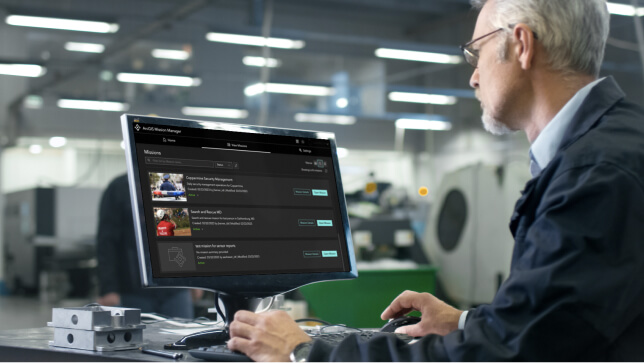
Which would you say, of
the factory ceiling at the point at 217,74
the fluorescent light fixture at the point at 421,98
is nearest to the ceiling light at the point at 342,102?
the factory ceiling at the point at 217,74

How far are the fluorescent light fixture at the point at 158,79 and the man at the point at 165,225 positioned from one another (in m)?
5.66

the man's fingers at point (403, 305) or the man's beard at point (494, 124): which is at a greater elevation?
the man's beard at point (494, 124)

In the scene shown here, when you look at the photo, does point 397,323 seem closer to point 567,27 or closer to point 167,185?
point 167,185

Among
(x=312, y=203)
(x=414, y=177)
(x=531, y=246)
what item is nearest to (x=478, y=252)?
(x=414, y=177)

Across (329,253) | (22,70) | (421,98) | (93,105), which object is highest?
(22,70)

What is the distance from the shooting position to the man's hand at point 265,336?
1126mm

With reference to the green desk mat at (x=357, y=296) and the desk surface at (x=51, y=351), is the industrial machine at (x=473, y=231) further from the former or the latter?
the desk surface at (x=51, y=351)

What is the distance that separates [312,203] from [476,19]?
52 centimetres

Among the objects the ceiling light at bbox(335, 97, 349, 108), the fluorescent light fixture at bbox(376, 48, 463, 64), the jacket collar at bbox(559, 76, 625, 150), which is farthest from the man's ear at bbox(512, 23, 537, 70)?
the fluorescent light fixture at bbox(376, 48, 463, 64)

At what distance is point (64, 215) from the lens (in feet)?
19.9

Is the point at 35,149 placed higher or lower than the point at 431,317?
higher

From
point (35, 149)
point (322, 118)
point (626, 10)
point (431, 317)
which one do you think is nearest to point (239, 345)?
point (431, 317)

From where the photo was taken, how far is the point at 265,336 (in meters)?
1.14

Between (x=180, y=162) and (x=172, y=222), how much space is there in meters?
0.13
